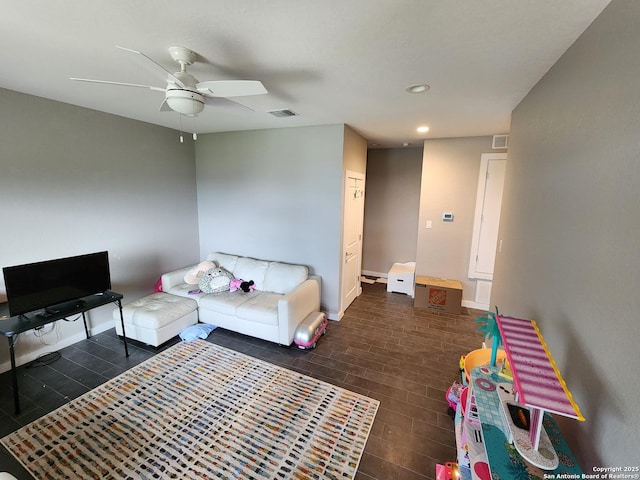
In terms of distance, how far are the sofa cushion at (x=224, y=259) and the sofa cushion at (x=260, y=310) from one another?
0.87 meters

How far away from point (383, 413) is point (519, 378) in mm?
1445

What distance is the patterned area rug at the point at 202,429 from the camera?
177 centimetres

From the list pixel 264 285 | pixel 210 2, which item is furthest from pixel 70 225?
pixel 210 2

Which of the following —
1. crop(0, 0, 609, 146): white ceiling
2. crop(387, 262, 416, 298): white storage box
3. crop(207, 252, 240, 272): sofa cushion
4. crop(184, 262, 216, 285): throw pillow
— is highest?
crop(0, 0, 609, 146): white ceiling

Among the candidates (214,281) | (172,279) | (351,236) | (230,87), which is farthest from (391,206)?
(230,87)

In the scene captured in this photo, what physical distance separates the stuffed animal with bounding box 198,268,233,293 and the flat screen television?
1.04 m

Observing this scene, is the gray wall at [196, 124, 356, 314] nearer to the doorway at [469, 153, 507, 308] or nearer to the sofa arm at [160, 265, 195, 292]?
the sofa arm at [160, 265, 195, 292]

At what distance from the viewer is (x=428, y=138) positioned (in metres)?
4.13

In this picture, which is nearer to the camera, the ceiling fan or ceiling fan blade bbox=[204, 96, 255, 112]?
the ceiling fan

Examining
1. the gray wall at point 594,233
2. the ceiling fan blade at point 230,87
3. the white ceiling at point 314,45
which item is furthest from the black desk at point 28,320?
the gray wall at point 594,233

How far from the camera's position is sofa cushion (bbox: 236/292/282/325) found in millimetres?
3104

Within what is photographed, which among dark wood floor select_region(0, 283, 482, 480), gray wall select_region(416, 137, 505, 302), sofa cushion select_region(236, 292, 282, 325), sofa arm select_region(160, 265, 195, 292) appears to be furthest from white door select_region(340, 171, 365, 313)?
sofa arm select_region(160, 265, 195, 292)

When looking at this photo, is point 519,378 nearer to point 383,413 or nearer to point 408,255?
point 383,413

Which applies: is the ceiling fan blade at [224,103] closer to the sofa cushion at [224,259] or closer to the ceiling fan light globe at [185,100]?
the ceiling fan light globe at [185,100]
